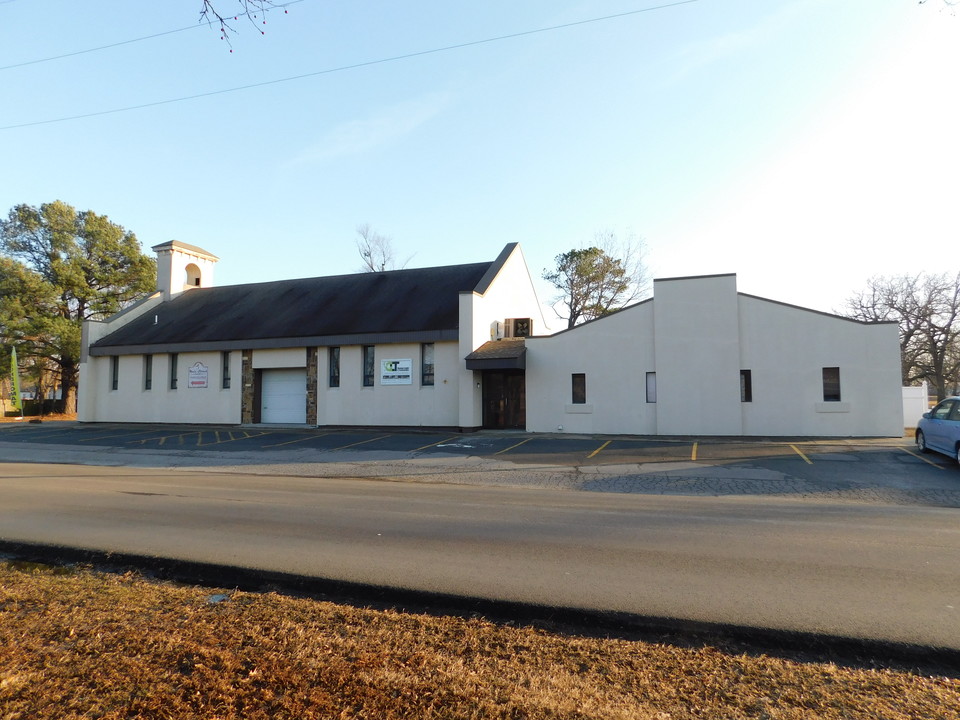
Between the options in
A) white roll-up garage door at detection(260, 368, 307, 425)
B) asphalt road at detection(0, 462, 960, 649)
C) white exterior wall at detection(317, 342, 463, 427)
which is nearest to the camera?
asphalt road at detection(0, 462, 960, 649)

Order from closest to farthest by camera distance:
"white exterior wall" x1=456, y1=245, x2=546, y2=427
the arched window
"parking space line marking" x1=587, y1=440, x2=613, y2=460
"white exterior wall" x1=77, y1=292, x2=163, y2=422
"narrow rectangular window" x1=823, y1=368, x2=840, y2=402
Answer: "parking space line marking" x1=587, y1=440, x2=613, y2=460 → "narrow rectangular window" x1=823, y1=368, x2=840, y2=402 → "white exterior wall" x1=456, y1=245, x2=546, y2=427 → "white exterior wall" x1=77, y1=292, x2=163, y2=422 → the arched window

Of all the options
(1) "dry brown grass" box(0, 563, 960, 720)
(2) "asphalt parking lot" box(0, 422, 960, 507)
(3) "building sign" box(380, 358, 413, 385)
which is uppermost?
(3) "building sign" box(380, 358, 413, 385)

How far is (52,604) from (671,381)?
65.2 feet

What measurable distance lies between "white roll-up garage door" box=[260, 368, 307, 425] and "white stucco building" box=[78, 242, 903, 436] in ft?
0.24

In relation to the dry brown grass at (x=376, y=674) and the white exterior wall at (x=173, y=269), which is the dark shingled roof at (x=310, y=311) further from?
the dry brown grass at (x=376, y=674)

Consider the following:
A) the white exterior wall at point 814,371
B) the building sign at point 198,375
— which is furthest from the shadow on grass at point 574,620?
the building sign at point 198,375

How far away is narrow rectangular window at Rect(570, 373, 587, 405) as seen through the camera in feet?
73.7

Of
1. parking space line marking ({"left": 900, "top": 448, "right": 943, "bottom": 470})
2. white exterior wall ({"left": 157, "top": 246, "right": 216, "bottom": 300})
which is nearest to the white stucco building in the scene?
white exterior wall ({"left": 157, "top": 246, "right": 216, "bottom": 300})

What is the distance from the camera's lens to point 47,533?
285 inches

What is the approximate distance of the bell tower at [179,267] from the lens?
34031 mm

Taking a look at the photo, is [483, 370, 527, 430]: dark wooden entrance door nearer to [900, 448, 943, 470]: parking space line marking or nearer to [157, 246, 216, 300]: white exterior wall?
[900, 448, 943, 470]: parking space line marking

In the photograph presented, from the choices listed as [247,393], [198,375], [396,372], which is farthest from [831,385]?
[198,375]

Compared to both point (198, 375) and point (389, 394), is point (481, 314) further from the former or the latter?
point (198, 375)

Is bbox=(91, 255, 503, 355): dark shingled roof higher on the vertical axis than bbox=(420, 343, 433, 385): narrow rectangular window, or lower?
higher
